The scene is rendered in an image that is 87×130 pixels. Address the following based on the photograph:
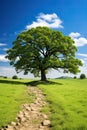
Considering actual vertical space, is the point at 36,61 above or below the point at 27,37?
below

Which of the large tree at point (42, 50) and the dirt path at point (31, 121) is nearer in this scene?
the dirt path at point (31, 121)

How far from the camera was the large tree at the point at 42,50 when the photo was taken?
5441 centimetres

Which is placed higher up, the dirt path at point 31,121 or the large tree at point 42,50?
the large tree at point 42,50

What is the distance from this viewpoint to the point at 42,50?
2265 inches

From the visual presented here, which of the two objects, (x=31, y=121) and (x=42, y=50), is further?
(x=42, y=50)

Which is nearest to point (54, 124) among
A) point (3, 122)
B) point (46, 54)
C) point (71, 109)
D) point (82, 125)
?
point (82, 125)

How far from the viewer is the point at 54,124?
1425 centimetres

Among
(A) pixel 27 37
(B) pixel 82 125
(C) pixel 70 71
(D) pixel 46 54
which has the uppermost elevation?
(A) pixel 27 37

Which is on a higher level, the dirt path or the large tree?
the large tree

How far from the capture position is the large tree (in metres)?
54.4

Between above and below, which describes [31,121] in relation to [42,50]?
below

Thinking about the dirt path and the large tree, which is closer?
the dirt path

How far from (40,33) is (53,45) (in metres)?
4.59

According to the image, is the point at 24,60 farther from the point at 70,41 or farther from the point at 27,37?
the point at 70,41
